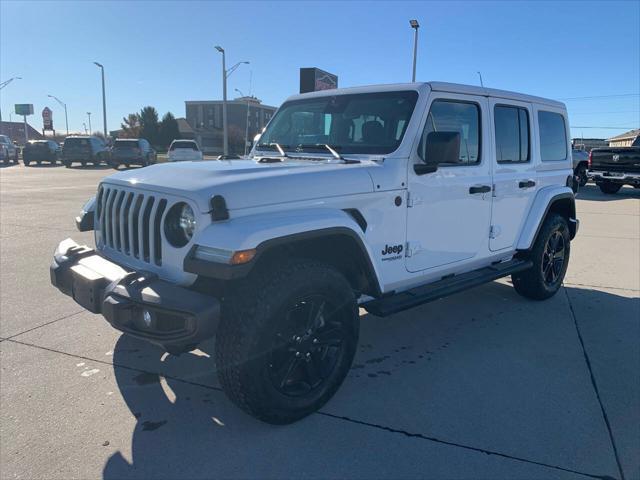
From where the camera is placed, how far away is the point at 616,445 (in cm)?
284

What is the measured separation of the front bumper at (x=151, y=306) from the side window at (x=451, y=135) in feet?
5.91

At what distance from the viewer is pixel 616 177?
16812 millimetres

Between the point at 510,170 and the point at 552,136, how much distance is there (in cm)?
111

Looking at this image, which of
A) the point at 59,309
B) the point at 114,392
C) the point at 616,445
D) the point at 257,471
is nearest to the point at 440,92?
the point at 616,445

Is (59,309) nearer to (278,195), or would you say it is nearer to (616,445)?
(278,195)

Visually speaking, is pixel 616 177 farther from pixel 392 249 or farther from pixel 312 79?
pixel 392 249

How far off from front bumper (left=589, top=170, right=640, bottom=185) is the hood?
16.2 m

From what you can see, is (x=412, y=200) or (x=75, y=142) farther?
(x=75, y=142)

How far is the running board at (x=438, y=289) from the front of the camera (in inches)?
135

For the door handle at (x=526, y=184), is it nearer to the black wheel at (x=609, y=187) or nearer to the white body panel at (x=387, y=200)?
the white body panel at (x=387, y=200)

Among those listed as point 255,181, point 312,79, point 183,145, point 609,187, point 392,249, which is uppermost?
point 312,79

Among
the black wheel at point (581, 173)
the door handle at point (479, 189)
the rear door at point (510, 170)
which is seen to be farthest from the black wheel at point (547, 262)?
the black wheel at point (581, 173)

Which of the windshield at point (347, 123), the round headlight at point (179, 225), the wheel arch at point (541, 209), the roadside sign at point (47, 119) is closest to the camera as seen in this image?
the round headlight at point (179, 225)

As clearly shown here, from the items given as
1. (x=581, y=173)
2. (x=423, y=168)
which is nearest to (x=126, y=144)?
(x=581, y=173)
